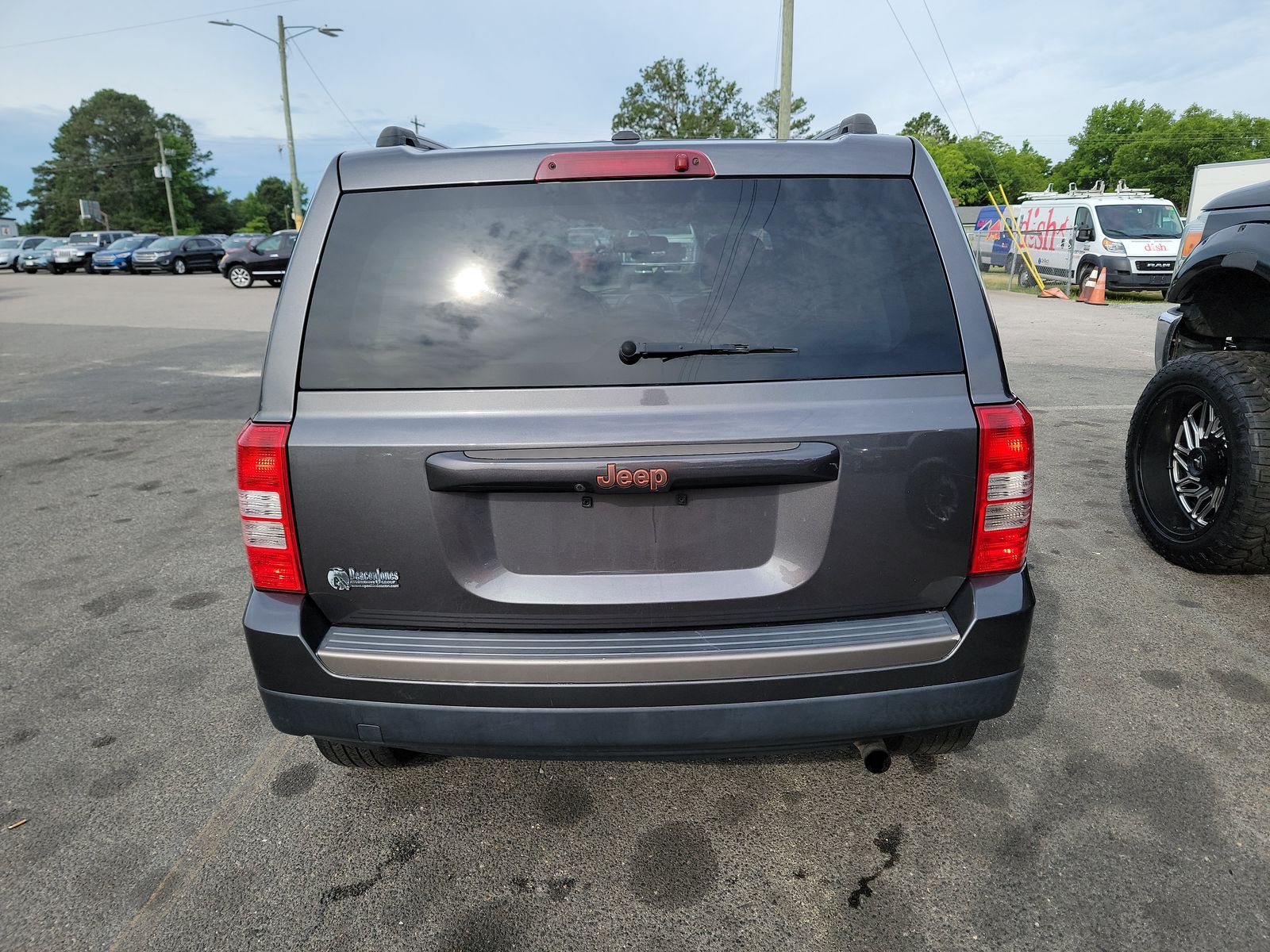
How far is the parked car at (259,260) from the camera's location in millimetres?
27359

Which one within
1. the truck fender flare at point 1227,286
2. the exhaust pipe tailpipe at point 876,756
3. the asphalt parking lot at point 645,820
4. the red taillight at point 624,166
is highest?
the red taillight at point 624,166

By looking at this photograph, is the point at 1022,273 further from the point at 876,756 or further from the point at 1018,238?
the point at 876,756

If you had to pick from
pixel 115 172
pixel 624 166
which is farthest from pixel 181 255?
pixel 115 172

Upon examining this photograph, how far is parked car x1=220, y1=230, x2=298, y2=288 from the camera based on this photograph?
27.4 m

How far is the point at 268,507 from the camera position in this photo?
2.05m

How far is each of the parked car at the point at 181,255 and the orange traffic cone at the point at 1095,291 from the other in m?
33.4

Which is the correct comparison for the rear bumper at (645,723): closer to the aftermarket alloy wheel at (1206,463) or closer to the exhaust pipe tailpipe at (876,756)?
the exhaust pipe tailpipe at (876,756)

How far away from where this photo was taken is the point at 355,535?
203 cm

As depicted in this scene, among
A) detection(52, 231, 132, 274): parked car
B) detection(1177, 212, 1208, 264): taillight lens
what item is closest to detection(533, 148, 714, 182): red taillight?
detection(1177, 212, 1208, 264): taillight lens

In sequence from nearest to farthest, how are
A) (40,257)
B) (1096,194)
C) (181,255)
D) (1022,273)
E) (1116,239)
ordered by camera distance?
(1116,239)
(1096,194)
(1022,273)
(181,255)
(40,257)

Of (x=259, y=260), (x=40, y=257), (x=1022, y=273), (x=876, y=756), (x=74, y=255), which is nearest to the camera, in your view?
(x=876, y=756)

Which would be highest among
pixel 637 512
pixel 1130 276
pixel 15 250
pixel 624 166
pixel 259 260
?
pixel 15 250

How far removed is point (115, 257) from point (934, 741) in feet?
145

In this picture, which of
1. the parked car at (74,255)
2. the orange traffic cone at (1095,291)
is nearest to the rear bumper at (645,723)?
the orange traffic cone at (1095,291)
